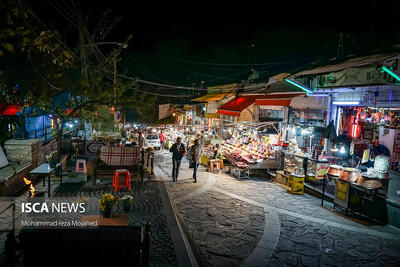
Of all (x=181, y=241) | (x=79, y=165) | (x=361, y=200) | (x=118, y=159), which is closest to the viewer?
(x=181, y=241)

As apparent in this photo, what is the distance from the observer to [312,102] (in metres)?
15.1

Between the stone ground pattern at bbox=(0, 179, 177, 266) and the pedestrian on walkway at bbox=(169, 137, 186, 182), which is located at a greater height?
the pedestrian on walkway at bbox=(169, 137, 186, 182)

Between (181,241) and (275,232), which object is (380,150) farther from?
(181,241)

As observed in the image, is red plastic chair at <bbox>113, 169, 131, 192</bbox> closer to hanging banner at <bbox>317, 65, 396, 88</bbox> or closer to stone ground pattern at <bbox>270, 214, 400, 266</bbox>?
stone ground pattern at <bbox>270, 214, 400, 266</bbox>

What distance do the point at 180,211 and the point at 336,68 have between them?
23.9 ft

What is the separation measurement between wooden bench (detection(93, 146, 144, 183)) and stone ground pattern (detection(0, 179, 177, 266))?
72 centimetres

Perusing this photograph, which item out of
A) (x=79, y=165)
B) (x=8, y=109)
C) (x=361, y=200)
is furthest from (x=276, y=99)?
(x=8, y=109)

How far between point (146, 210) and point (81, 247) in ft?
14.5

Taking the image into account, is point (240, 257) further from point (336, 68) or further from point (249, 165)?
point (249, 165)

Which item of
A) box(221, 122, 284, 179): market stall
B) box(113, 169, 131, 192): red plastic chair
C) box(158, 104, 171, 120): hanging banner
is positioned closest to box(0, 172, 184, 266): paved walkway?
box(113, 169, 131, 192): red plastic chair

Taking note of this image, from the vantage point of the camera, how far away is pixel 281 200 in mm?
9773

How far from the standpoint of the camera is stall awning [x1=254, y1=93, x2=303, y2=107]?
486 inches

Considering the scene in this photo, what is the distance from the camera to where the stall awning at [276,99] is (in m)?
12.4

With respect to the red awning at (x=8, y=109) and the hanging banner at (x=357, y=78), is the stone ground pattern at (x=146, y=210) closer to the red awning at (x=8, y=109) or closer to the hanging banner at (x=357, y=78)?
the red awning at (x=8, y=109)
